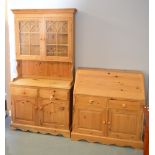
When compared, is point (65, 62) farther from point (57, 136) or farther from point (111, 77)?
point (57, 136)

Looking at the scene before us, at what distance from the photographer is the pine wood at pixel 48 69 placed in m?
3.29

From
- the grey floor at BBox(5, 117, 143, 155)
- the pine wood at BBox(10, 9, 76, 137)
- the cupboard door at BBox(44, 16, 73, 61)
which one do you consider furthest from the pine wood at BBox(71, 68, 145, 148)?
the cupboard door at BBox(44, 16, 73, 61)

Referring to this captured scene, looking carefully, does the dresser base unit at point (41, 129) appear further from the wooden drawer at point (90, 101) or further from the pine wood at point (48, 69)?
the wooden drawer at point (90, 101)

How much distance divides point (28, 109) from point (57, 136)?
615 mm

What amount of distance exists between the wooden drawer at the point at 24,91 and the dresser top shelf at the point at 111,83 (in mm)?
661

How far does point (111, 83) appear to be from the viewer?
3.19 meters

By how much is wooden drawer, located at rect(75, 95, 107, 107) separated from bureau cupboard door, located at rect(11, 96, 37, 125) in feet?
2.34

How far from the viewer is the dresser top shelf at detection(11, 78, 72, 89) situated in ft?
10.9

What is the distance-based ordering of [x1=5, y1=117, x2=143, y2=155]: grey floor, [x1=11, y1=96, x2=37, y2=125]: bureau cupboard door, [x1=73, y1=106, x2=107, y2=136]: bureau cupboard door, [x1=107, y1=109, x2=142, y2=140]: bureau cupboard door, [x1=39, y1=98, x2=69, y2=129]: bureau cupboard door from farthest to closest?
1. [x1=11, y1=96, x2=37, y2=125]: bureau cupboard door
2. [x1=39, y1=98, x2=69, y2=129]: bureau cupboard door
3. [x1=73, y1=106, x2=107, y2=136]: bureau cupboard door
4. [x1=107, y1=109, x2=142, y2=140]: bureau cupboard door
5. [x1=5, y1=117, x2=143, y2=155]: grey floor

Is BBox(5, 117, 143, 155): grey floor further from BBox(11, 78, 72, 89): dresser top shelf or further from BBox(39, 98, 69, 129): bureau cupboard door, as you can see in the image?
BBox(11, 78, 72, 89): dresser top shelf

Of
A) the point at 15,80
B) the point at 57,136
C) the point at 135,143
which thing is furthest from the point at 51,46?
the point at 135,143

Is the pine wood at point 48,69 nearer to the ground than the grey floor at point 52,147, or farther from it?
farther from it

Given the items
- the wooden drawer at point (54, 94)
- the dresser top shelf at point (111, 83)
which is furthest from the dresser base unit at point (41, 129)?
the dresser top shelf at point (111, 83)

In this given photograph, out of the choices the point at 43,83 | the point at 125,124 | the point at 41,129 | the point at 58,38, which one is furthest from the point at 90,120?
the point at 58,38
